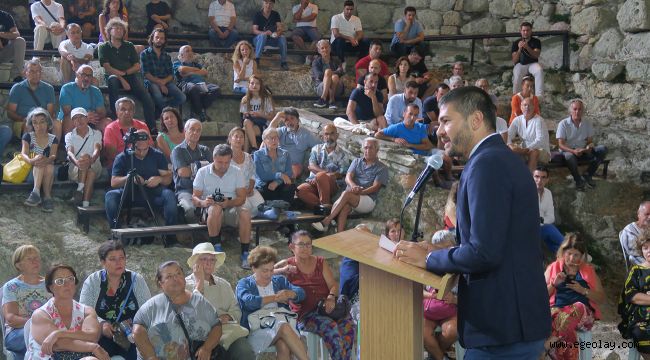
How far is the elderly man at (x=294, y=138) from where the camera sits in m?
8.70

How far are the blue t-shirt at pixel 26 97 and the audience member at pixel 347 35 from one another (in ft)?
12.7

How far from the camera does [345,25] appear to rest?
11.3m

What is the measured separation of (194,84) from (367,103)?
5.77ft

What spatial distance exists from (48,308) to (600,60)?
7.64 m

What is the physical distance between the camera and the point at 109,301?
5.66 m

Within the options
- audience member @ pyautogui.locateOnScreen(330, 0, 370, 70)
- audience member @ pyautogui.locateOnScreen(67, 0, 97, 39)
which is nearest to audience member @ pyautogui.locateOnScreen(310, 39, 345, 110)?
audience member @ pyautogui.locateOnScreen(330, 0, 370, 70)

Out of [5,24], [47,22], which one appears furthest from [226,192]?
[47,22]

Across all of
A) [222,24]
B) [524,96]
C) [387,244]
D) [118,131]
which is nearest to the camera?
[387,244]

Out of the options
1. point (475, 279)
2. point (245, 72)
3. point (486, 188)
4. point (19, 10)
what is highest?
point (19, 10)

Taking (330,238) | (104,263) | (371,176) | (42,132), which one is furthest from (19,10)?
(330,238)

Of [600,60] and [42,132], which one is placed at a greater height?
[600,60]

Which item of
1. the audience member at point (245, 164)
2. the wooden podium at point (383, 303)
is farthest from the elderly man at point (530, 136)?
the wooden podium at point (383, 303)

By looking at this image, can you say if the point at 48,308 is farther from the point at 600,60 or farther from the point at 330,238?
the point at 600,60

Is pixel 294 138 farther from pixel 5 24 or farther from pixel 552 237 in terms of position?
pixel 5 24
